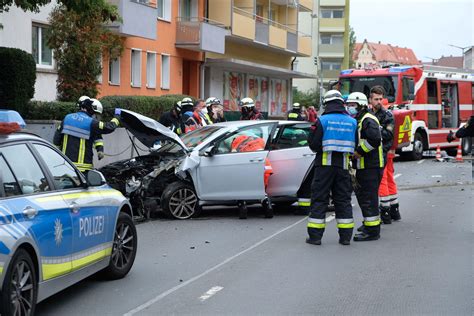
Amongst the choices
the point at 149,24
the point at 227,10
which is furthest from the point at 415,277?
the point at 227,10

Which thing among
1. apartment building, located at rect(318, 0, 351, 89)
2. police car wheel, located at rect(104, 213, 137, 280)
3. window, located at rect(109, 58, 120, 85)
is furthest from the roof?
police car wheel, located at rect(104, 213, 137, 280)

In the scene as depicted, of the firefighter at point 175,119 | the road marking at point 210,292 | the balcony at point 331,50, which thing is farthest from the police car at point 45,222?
the balcony at point 331,50

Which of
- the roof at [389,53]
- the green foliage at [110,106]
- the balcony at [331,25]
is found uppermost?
the roof at [389,53]

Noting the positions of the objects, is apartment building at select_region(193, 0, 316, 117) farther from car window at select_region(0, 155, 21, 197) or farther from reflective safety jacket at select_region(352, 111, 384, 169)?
car window at select_region(0, 155, 21, 197)

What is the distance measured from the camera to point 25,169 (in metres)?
6.10

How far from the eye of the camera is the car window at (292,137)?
502 inches

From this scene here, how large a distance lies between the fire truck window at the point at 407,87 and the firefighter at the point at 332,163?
1584 centimetres

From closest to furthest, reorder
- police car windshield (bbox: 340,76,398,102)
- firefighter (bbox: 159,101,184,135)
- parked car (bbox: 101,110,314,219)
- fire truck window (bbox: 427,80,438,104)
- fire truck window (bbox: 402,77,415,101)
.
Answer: parked car (bbox: 101,110,314,219)
firefighter (bbox: 159,101,184,135)
police car windshield (bbox: 340,76,398,102)
fire truck window (bbox: 402,77,415,101)
fire truck window (bbox: 427,80,438,104)

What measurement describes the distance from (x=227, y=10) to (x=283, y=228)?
2694cm

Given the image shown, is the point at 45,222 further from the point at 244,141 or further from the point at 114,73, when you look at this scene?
the point at 114,73

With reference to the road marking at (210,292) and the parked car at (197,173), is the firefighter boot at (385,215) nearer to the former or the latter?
the parked car at (197,173)

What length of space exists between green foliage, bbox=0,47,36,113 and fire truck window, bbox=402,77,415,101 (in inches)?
472

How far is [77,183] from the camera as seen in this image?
276 inches

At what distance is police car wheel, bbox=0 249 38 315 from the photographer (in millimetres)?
5309
